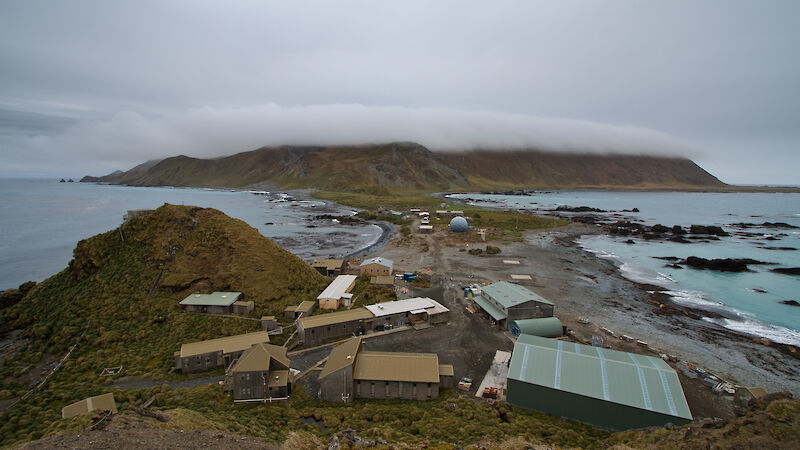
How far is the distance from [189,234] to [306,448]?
1233 inches

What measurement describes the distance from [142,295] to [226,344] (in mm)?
14171

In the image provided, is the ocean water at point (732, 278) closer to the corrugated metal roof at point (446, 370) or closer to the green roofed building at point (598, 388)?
the green roofed building at point (598, 388)

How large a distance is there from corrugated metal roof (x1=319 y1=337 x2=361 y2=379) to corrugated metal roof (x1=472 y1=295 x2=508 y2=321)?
14.7m

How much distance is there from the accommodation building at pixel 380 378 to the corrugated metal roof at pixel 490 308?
11.0 m

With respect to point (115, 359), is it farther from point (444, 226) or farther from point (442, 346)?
point (444, 226)

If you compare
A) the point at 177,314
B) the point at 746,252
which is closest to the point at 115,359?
the point at 177,314

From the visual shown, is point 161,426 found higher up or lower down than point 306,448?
higher up

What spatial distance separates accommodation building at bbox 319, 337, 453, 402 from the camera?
77.6 ft

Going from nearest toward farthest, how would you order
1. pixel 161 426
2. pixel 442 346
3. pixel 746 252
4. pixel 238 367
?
pixel 161 426 < pixel 238 367 < pixel 442 346 < pixel 746 252

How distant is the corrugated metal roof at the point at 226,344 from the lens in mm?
27375

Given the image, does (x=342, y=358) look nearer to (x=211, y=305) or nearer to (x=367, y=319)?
(x=367, y=319)

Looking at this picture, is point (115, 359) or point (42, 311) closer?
point (115, 359)

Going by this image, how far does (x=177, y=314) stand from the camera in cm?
3381

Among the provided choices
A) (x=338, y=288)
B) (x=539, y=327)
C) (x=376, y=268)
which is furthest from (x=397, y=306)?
(x=539, y=327)
